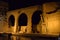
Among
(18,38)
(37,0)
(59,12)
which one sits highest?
(37,0)

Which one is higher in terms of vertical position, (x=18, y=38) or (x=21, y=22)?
(x=21, y=22)

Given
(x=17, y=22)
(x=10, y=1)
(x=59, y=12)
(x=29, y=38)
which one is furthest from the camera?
(x=10, y=1)

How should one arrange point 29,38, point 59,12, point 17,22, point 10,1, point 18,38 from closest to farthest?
1. point 59,12
2. point 29,38
3. point 18,38
4. point 17,22
5. point 10,1

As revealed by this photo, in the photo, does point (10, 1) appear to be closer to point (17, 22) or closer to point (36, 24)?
point (17, 22)

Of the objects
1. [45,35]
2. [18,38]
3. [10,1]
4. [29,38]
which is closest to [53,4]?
[45,35]

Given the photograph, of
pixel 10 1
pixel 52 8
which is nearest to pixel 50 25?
pixel 52 8

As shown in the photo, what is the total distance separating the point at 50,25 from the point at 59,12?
0.62m

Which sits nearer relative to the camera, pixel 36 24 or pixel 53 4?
pixel 53 4

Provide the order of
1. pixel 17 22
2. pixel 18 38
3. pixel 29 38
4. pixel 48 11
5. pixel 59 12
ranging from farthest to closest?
pixel 17 22
pixel 18 38
pixel 29 38
pixel 48 11
pixel 59 12

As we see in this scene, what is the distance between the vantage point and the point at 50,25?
5.46 meters

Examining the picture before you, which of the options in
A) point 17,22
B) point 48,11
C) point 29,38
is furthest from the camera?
point 17,22

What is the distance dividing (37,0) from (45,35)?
2589mm

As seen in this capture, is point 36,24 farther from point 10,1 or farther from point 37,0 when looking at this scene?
point 10,1

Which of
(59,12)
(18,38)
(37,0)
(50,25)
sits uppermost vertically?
(37,0)
